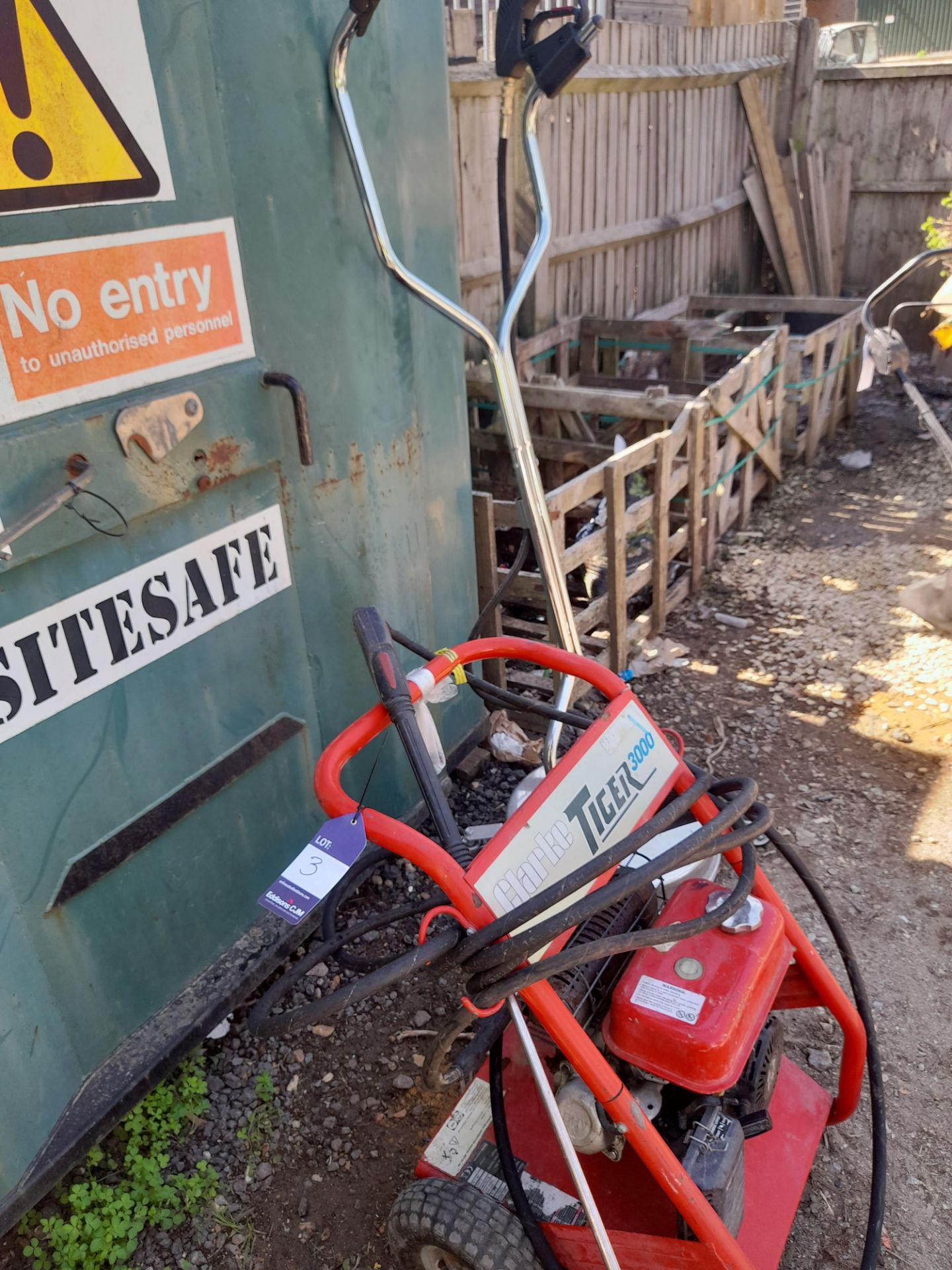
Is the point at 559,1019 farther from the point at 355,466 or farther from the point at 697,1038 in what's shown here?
the point at 355,466

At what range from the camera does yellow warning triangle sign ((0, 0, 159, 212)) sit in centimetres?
167

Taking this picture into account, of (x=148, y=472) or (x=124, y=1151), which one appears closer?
(x=148, y=472)

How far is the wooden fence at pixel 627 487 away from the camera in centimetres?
404

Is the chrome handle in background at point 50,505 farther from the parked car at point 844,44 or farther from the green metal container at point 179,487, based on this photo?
the parked car at point 844,44

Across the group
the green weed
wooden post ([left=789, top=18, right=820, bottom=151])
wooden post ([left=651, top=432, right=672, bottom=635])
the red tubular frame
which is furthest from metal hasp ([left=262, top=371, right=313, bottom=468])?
wooden post ([left=789, top=18, right=820, bottom=151])

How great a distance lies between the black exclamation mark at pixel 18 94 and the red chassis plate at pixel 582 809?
1483mm

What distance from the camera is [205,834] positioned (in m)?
2.48

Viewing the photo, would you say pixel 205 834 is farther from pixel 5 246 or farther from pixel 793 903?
pixel 793 903

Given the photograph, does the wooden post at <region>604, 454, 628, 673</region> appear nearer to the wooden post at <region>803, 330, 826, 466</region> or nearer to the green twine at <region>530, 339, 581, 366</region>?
the green twine at <region>530, 339, 581, 366</region>

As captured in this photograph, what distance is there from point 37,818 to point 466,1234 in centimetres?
123

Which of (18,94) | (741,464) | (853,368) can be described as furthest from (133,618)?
(853,368)

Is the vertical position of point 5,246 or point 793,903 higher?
point 5,246

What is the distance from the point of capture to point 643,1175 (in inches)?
77.5

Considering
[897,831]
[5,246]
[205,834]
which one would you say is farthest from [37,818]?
[897,831]
